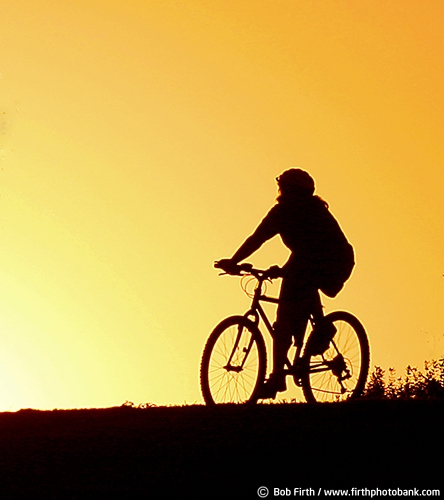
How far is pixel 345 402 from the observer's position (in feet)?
41.5

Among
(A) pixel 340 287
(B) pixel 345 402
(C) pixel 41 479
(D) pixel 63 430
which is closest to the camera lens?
(C) pixel 41 479

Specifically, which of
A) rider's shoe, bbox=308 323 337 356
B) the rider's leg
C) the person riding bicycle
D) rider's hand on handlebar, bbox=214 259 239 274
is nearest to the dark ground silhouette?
the rider's leg

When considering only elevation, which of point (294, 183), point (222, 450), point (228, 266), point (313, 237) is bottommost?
point (222, 450)

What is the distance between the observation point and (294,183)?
43.6 ft

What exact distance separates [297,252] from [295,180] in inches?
30.1

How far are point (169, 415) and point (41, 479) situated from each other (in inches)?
93.1

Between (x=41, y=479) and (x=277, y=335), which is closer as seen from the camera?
(x=41, y=479)

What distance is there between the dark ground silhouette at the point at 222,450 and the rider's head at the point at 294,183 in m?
2.30

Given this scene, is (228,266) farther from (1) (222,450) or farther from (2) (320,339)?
(1) (222,450)

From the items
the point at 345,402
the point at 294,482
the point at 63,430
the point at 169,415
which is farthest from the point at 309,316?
the point at 294,482

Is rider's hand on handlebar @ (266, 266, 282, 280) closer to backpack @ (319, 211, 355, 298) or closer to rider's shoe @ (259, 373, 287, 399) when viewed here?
backpack @ (319, 211, 355, 298)

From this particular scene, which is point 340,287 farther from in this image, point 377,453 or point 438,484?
point 438,484

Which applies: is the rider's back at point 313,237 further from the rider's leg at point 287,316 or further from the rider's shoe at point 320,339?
the rider's shoe at point 320,339

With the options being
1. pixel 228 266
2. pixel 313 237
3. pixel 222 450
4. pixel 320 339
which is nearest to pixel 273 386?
pixel 320 339
